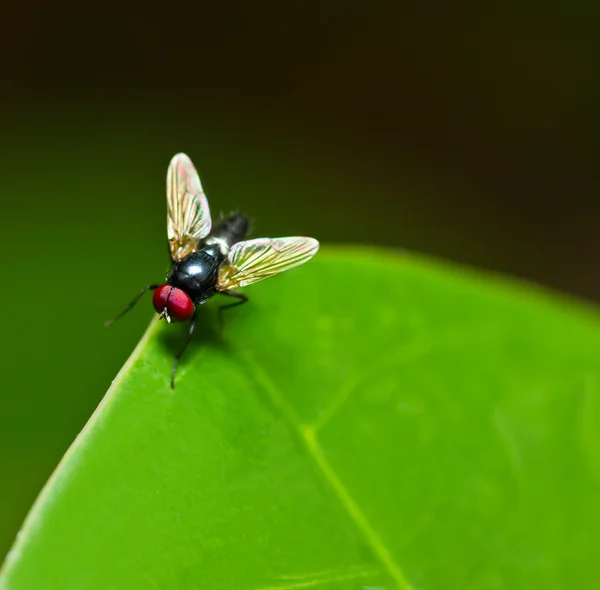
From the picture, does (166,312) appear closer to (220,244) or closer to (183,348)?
(183,348)

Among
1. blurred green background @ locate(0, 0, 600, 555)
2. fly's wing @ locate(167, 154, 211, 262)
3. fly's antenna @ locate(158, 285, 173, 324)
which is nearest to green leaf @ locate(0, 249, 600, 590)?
fly's antenna @ locate(158, 285, 173, 324)

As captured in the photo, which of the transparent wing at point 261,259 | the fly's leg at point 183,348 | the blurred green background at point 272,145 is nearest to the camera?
the fly's leg at point 183,348

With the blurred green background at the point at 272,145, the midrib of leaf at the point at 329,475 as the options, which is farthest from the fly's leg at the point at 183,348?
the blurred green background at the point at 272,145

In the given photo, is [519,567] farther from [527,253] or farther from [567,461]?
[527,253]

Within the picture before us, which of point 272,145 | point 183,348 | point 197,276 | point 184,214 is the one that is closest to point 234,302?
point 197,276

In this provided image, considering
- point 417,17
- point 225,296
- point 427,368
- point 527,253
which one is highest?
point 417,17

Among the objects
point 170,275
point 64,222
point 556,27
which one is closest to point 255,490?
point 170,275

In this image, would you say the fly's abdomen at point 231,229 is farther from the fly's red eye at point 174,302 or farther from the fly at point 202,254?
the fly's red eye at point 174,302
